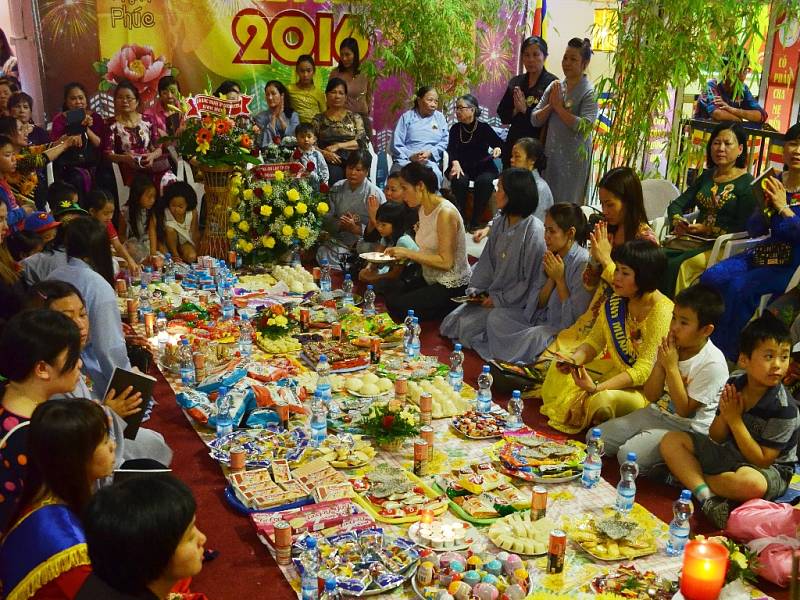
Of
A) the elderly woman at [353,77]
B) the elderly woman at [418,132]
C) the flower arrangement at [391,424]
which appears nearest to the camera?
the flower arrangement at [391,424]

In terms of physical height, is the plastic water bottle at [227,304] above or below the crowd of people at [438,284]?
below

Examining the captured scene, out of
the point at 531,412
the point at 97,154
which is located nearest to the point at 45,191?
the point at 97,154

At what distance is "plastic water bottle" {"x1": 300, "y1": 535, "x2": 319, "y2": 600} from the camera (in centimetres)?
321

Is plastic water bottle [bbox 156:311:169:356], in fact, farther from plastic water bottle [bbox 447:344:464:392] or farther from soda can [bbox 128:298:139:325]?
plastic water bottle [bbox 447:344:464:392]

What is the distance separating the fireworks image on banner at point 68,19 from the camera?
8500 millimetres

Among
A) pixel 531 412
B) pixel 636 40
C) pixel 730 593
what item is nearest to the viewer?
pixel 730 593

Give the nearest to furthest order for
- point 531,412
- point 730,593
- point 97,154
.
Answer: point 730,593 < point 531,412 < point 97,154

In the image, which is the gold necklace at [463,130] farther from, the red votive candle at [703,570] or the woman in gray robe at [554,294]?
the red votive candle at [703,570]

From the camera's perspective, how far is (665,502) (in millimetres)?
4078

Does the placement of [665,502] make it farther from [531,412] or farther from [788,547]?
[531,412]

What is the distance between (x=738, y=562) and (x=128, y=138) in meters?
6.61

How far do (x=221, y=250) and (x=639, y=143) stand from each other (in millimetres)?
3485

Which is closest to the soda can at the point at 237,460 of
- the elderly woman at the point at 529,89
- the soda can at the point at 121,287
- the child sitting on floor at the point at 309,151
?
the soda can at the point at 121,287

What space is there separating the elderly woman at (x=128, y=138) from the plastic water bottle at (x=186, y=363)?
10.8 ft
